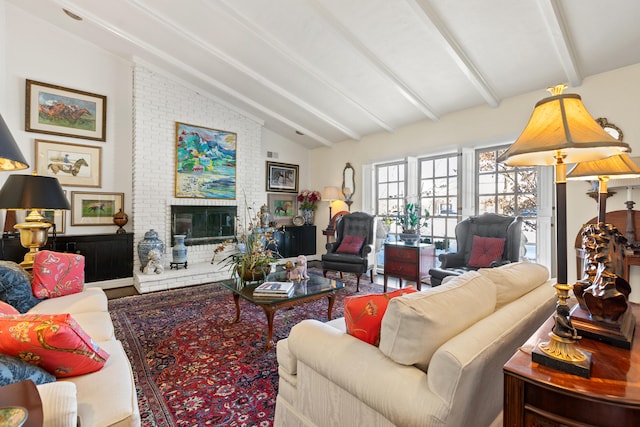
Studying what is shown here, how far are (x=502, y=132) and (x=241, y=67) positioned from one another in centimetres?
370

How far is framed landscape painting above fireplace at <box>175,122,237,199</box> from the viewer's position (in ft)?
16.3

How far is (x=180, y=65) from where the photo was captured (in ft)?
14.4

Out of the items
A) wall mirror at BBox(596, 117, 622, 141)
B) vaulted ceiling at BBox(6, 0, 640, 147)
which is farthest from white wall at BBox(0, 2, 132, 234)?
wall mirror at BBox(596, 117, 622, 141)

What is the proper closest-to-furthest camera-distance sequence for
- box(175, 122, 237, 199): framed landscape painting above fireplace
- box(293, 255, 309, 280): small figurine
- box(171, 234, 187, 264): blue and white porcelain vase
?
box(293, 255, 309, 280): small figurine → box(171, 234, 187, 264): blue and white porcelain vase → box(175, 122, 237, 199): framed landscape painting above fireplace

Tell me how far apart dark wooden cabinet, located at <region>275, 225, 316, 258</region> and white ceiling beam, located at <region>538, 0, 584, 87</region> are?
15.8 ft

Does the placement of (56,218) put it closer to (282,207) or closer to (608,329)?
(282,207)

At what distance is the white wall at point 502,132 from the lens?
296cm

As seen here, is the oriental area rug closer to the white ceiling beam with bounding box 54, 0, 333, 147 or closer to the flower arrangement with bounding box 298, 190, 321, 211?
the flower arrangement with bounding box 298, 190, 321, 211

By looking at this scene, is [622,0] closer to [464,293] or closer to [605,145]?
[605,145]

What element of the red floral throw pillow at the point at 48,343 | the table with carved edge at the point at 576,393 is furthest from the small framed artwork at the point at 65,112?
the table with carved edge at the point at 576,393

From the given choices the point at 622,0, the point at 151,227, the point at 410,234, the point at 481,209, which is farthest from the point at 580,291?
the point at 151,227

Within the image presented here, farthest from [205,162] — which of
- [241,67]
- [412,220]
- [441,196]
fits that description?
[441,196]

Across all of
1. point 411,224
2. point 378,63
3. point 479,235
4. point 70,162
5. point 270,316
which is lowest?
point 270,316

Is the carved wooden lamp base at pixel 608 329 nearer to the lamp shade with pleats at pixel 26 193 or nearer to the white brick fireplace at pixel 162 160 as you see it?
the lamp shade with pleats at pixel 26 193
